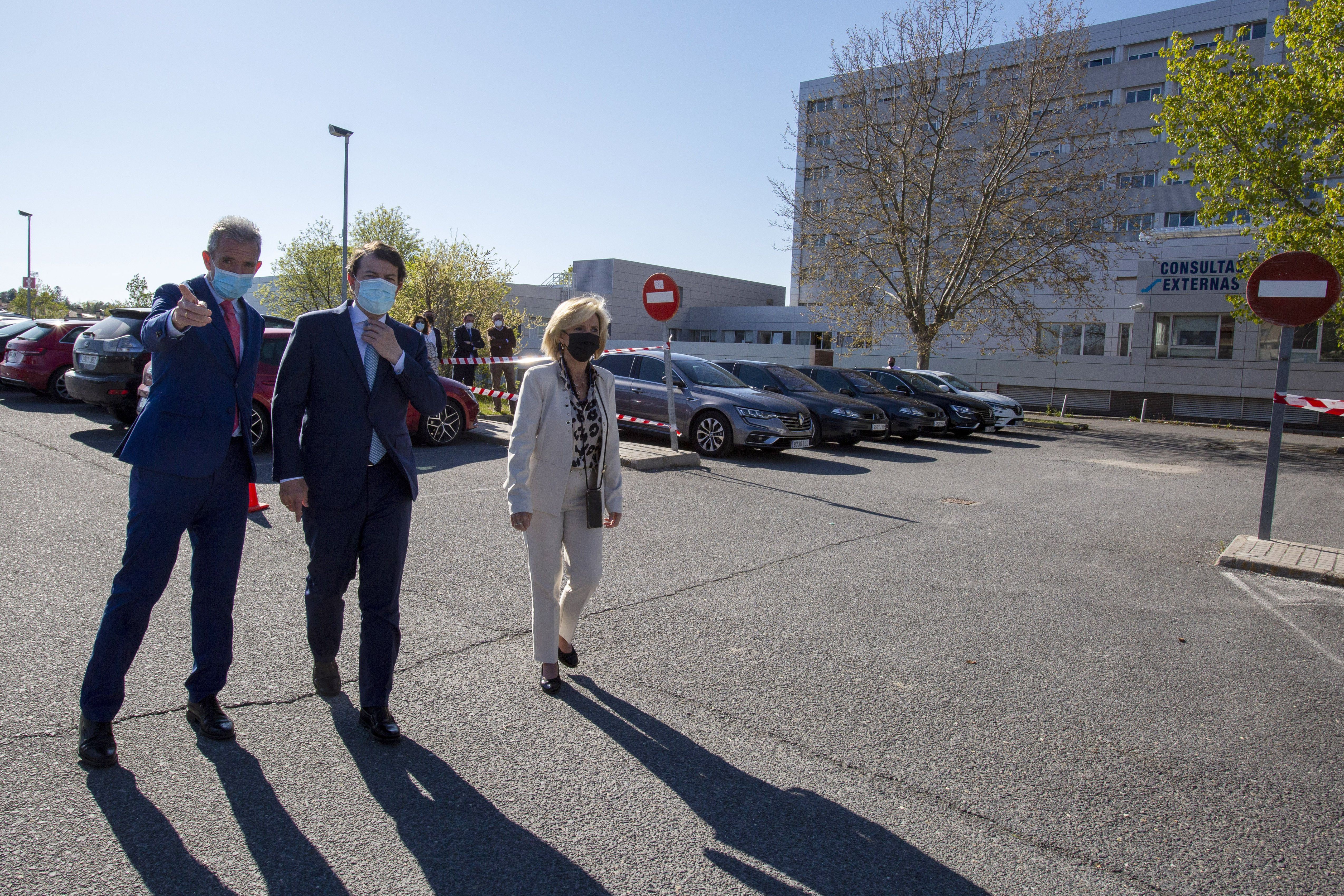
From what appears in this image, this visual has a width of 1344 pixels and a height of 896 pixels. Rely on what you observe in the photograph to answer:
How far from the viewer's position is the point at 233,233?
10.9 ft

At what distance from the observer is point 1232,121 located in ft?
64.3

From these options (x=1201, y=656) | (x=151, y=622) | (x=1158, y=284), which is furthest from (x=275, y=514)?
(x=1158, y=284)

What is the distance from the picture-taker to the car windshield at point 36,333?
15641mm

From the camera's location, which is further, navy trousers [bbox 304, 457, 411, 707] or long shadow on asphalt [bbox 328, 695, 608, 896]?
navy trousers [bbox 304, 457, 411, 707]

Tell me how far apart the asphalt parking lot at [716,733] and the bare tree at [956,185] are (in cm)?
2122

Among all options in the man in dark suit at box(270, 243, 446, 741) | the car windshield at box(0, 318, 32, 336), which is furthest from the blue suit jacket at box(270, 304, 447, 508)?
the car windshield at box(0, 318, 32, 336)

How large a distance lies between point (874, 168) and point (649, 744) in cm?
2610

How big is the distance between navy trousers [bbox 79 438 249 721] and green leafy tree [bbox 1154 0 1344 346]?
2149cm

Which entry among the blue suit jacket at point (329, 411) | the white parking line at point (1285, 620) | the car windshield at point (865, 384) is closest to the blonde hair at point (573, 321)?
the blue suit jacket at point (329, 411)

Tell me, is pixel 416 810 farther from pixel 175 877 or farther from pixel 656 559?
pixel 656 559

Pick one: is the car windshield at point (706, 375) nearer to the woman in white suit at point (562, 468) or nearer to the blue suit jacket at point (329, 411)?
the woman in white suit at point (562, 468)

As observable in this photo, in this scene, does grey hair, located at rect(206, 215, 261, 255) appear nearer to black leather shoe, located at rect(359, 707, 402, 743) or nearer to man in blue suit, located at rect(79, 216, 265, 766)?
man in blue suit, located at rect(79, 216, 265, 766)

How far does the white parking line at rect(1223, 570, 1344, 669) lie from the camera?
196 inches

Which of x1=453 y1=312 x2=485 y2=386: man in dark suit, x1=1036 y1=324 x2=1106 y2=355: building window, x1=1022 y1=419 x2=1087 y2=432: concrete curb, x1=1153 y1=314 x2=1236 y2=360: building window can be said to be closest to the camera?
x1=453 y1=312 x2=485 y2=386: man in dark suit
